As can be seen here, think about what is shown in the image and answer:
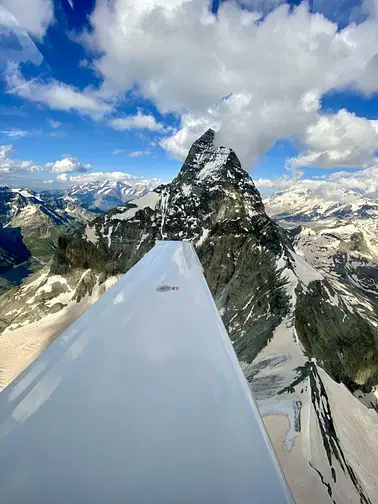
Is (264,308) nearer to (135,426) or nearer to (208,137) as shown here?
(135,426)

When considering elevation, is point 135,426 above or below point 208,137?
below

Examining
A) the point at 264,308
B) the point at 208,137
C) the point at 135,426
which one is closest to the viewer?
the point at 135,426

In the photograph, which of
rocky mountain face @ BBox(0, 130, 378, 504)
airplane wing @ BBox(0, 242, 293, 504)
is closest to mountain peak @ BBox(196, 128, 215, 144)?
rocky mountain face @ BBox(0, 130, 378, 504)

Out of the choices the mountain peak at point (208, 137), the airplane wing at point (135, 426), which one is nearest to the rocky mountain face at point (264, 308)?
the mountain peak at point (208, 137)

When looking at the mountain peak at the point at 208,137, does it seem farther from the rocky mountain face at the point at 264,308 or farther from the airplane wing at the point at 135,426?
the airplane wing at the point at 135,426

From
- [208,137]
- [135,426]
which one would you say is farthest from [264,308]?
[208,137]
